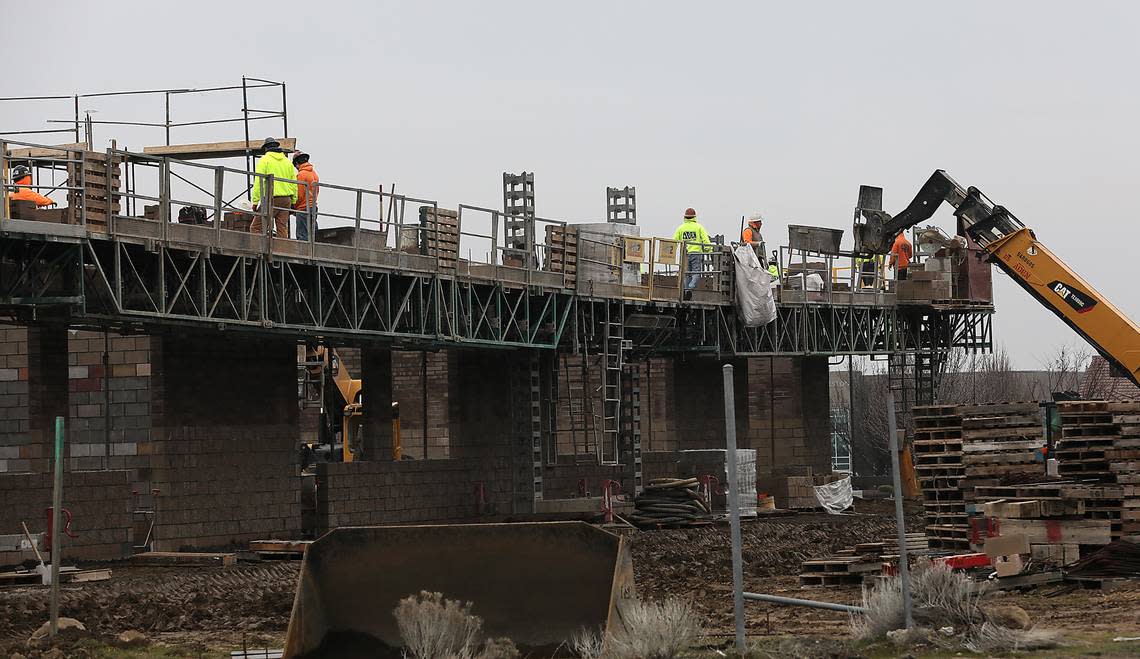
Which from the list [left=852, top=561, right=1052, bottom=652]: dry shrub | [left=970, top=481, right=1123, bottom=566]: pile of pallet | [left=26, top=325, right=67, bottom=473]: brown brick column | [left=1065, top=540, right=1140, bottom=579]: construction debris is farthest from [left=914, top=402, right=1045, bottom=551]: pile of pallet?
[left=26, top=325, right=67, bottom=473]: brown brick column

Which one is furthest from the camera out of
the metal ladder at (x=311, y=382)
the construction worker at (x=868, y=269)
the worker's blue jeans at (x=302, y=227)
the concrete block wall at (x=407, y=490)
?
the construction worker at (x=868, y=269)

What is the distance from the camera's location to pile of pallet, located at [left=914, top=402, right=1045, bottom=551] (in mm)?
21219

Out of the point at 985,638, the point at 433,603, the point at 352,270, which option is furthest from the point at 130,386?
the point at 985,638

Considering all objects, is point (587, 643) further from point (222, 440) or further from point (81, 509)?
point (222, 440)

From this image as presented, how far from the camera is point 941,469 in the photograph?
21656 millimetres

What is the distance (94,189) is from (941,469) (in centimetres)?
1085

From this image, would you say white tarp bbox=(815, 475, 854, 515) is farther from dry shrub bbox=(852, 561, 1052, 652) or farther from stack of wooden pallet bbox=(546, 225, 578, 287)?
dry shrub bbox=(852, 561, 1052, 652)

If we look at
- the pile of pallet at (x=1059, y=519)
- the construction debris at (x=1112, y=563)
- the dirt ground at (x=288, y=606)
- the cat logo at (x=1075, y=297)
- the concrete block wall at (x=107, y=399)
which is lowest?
the dirt ground at (x=288, y=606)

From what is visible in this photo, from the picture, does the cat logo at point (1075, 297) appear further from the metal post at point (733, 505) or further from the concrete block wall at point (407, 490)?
the metal post at point (733, 505)

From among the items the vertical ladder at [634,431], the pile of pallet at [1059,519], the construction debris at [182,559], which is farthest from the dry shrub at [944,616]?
the vertical ladder at [634,431]

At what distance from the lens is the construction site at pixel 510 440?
1412 centimetres

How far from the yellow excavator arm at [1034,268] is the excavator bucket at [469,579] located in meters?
17.3

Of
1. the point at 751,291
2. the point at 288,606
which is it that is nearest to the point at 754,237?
the point at 751,291

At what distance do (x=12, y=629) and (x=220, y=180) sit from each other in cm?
696
